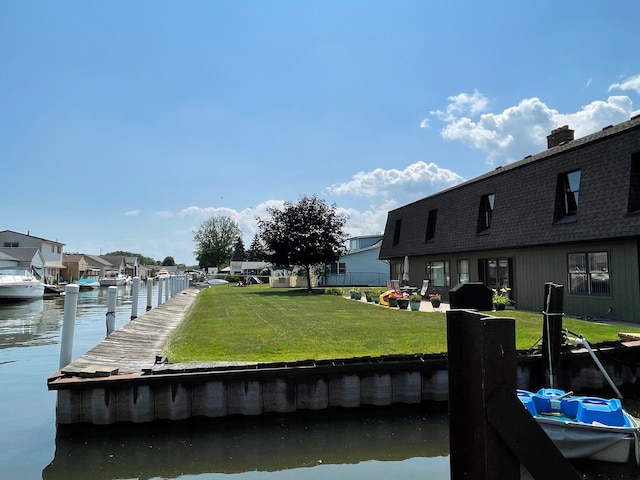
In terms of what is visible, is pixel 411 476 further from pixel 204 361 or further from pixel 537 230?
pixel 537 230

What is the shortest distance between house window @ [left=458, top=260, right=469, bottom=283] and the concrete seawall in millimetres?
13206

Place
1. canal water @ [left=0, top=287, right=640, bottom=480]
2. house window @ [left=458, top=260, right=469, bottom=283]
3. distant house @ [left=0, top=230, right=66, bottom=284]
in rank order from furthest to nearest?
distant house @ [left=0, top=230, right=66, bottom=284], house window @ [left=458, top=260, right=469, bottom=283], canal water @ [left=0, top=287, right=640, bottom=480]

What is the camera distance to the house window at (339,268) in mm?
43188

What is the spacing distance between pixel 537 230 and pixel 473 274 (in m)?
5.17

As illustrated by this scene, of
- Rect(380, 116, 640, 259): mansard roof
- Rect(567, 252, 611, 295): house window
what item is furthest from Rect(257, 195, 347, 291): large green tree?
Rect(567, 252, 611, 295): house window

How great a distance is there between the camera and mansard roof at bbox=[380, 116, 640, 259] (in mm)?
13641

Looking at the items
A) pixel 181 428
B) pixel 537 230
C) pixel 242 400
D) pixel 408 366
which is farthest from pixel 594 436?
pixel 537 230

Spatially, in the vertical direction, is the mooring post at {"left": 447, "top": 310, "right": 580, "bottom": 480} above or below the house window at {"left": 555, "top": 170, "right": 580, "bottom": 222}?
below

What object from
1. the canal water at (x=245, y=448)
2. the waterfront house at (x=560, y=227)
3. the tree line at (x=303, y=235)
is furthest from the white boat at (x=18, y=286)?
the canal water at (x=245, y=448)

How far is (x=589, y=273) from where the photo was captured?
15.1 m

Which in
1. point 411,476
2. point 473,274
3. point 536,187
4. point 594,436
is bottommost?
point 411,476

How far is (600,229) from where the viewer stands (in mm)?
14008

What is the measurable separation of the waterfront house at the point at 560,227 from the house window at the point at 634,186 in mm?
25

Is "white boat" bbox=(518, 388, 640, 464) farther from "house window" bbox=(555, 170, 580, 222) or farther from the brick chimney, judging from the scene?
the brick chimney
